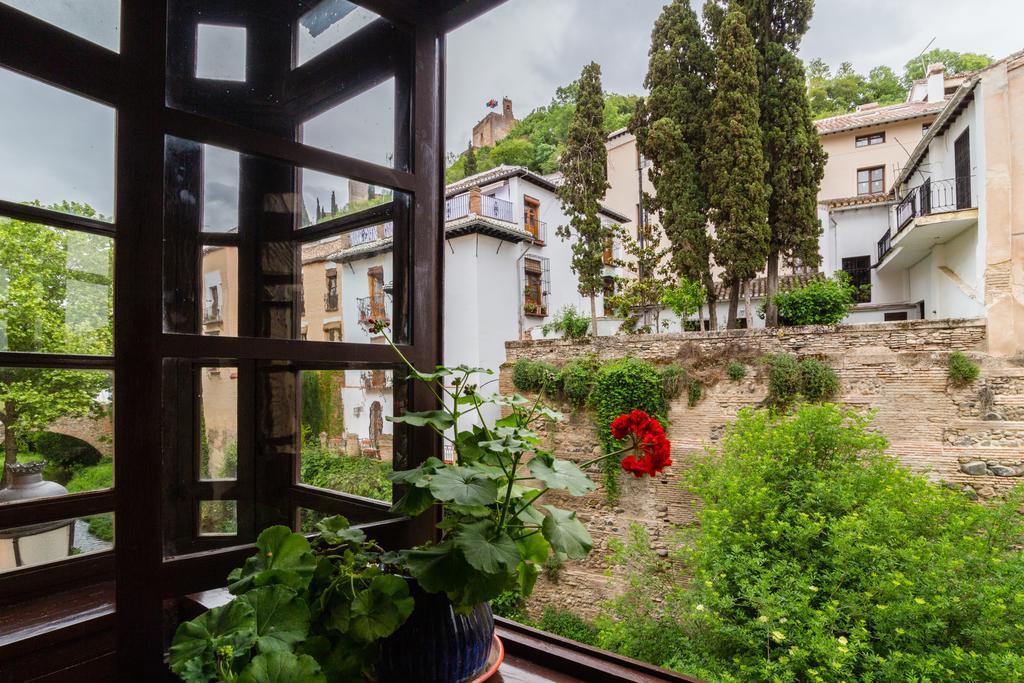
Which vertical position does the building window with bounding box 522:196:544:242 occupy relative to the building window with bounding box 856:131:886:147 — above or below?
below

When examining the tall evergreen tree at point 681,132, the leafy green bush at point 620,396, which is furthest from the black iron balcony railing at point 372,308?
the tall evergreen tree at point 681,132

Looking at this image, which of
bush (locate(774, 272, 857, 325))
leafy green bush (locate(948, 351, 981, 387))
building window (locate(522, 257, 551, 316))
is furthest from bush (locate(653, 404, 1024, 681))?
building window (locate(522, 257, 551, 316))

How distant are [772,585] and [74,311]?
3588mm

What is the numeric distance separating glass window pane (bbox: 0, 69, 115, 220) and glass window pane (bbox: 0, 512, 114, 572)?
491mm

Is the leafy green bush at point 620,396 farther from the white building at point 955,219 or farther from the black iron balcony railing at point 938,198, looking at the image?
the black iron balcony railing at point 938,198

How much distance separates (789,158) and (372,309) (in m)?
6.12

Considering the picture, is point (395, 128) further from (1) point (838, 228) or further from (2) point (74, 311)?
(1) point (838, 228)

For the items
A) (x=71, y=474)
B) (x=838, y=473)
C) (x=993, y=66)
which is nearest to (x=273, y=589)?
(x=71, y=474)

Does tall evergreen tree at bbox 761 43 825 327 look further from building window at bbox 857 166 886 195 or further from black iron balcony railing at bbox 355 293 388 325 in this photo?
black iron balcony railing at bbox 355 293 388 325

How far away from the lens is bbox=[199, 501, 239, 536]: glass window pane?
2.30ft

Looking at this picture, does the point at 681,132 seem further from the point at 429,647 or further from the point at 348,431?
the point at 429,647

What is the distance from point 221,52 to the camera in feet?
2.38

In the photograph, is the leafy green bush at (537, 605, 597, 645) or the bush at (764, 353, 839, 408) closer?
the bush at (764, 353, 839, 408)

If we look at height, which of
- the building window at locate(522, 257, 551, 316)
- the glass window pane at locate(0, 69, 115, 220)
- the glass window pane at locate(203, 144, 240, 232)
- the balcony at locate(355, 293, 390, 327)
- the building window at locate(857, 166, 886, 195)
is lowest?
the balcony at locate(355, 293, 390, 327)
